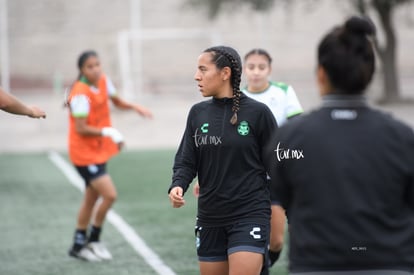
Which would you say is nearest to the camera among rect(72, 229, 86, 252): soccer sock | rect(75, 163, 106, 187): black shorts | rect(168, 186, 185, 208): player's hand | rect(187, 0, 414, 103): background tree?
rect(168, 186, 185, 208): player's hand

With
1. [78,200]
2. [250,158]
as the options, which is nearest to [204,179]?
[250,158]

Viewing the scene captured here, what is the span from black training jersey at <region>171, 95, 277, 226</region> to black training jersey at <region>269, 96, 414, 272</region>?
1.87 meters

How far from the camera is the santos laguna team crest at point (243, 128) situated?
5.51 metres

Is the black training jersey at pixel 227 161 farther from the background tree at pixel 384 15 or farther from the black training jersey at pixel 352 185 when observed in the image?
the background tree at pixel 384 15

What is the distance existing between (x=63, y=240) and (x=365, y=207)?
6872mm

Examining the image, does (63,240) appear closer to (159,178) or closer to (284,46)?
(159,178)

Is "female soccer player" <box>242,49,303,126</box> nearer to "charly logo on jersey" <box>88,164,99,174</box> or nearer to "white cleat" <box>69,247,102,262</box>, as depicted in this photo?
"charly logo on jersey" <box>88,164,99,174</box>

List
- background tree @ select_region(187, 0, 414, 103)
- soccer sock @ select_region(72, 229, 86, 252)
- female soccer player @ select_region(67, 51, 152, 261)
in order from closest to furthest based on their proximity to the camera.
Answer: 1. female soccer player @ select_region(67, 51, 152, 261)
2. soccer sock @ select_region(72, 229, 86, 252)
3. background tree @ select_region(187, 0, 414, 103)

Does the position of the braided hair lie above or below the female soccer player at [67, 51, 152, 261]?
above

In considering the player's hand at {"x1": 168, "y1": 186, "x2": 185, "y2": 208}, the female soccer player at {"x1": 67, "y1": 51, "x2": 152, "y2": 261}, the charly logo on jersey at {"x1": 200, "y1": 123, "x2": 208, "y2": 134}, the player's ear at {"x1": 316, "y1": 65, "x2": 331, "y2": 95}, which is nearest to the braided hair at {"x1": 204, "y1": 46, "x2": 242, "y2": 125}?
the charly logo on jersey at {"x1": 200, "y1": 123, "x2": 208, "y2": 134}

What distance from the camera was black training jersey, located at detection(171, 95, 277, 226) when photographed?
5492mm

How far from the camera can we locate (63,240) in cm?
995

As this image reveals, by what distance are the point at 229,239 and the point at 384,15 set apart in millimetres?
19049

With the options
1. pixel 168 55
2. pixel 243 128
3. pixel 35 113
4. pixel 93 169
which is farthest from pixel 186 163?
pixel 168 55
